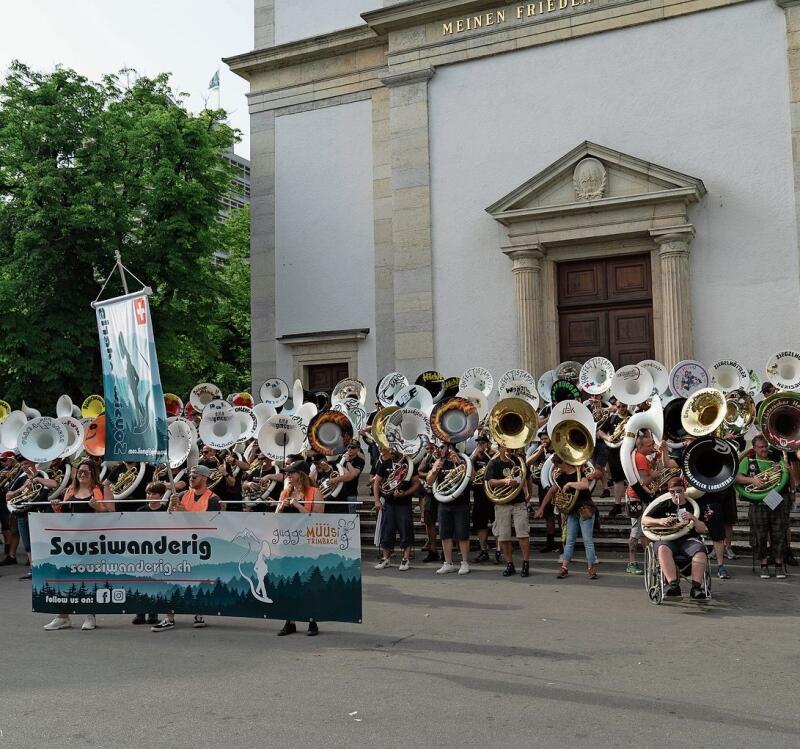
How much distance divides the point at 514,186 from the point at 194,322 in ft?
31.0

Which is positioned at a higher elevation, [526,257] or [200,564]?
[526,257]

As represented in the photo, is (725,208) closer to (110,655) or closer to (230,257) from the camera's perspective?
(110,655)

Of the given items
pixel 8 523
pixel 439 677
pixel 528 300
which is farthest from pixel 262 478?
pixel 528 300

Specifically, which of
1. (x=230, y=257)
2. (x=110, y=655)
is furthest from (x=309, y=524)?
(x=230, y=257)

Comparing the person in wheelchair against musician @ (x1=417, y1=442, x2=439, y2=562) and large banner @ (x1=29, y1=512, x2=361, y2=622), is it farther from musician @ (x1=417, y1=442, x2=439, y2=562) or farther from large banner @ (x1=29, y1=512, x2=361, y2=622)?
musician @ (x1=417, y1=442, x2=439, y2=562)

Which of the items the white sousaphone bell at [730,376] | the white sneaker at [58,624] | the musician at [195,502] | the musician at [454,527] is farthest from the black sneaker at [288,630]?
the white sousaphone bell at [730,376]

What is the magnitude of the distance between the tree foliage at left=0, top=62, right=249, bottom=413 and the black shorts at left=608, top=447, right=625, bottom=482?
12.8 m

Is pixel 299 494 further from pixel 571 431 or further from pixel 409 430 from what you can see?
pixel 409 430

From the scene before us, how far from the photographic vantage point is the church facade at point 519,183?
18594 millimetres

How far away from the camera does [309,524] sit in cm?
905

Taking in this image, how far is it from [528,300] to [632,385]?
479cm

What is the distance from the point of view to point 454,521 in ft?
42.7

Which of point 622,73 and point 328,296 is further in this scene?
point 328,296

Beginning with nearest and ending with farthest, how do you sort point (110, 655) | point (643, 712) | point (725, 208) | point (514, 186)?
1. point (643, 712)
2. point (110, 655)
3. point (725, 208)
4. point (514, 186)
